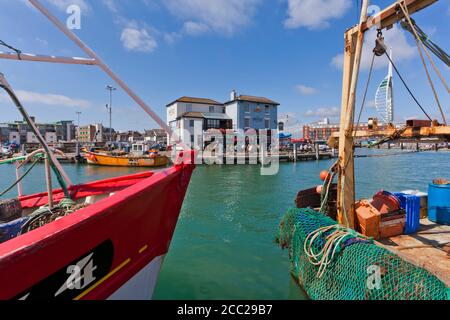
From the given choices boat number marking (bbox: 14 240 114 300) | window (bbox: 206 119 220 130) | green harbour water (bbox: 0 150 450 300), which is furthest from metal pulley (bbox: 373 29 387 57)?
window (bbox: 206 119 220 130)

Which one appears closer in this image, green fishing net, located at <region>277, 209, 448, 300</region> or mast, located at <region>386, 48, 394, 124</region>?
green fishing net, located at <region>277, 209, 448, 300</region>

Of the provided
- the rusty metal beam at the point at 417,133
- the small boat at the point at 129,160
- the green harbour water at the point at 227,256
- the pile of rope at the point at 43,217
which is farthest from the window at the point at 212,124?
the pile of rope at the point at 43,217

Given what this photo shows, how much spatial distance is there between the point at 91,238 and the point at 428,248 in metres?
6.15

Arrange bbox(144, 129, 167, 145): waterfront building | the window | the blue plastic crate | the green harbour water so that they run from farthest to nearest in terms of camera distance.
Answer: bbox(144, 129, 167, 145): waterfront building, the window, the blue plastic crate, the green harbour water

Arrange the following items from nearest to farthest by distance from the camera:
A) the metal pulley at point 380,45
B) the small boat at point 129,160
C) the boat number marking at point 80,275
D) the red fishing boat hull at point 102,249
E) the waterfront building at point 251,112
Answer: the red fishing boat hull at point 102,249
the boat number marking at point 80,275
the metal pulley at point 380,45
the small boat at point 129,160
the waterfront building at point 251,112

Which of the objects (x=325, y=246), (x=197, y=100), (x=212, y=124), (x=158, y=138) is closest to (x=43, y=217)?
(x=325, y=246)

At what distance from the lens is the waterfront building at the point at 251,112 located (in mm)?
49531

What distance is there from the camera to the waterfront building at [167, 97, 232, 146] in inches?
1802

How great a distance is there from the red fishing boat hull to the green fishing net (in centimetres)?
259

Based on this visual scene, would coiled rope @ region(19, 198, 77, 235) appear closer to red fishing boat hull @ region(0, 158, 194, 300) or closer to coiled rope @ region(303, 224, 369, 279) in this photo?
red fishing boat hull @ region(0, 158, 194, 300)

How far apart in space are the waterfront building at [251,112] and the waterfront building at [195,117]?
1.66m

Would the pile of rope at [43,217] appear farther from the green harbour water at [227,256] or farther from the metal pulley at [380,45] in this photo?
the metal pulley at [380,45]

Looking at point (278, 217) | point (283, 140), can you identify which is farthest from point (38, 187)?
point (283, 140)
